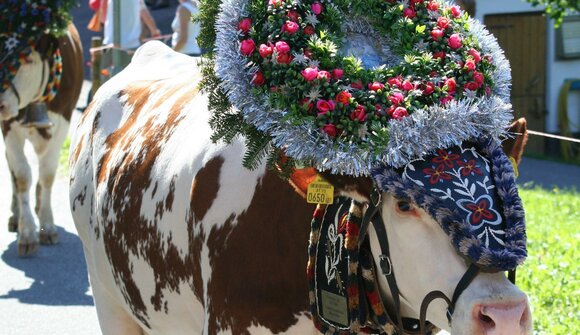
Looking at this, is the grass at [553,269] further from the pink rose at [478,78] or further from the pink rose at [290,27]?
the pink rose at [290,27]

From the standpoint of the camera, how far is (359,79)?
3113 mm

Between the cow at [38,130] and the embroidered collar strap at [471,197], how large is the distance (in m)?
5.87

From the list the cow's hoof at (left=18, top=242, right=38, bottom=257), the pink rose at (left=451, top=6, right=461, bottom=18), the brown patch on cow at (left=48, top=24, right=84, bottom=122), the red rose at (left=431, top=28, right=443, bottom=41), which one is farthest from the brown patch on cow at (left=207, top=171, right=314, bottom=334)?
the brown patch on cow at (left=48, top=24, right=84, bottom=122)

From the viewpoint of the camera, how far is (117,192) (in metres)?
4.45

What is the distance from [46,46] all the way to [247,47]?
19.3 ft

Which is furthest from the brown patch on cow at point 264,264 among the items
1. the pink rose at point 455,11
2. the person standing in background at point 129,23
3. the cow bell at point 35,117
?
the person standing in background at point 129,23

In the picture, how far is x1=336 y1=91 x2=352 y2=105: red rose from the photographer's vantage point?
3045mm

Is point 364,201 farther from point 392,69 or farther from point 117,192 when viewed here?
point 117,192

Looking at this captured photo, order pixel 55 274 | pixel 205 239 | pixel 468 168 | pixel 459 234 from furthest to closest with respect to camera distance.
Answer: pixel 55 274, pixel 205 239, pixel 468 168, pixel 459 234

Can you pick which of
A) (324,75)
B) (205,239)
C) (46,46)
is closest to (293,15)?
(324,75)

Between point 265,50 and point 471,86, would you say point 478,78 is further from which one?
point 265,50

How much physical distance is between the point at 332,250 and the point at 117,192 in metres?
1.41

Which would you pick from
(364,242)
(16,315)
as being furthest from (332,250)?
(16,315)

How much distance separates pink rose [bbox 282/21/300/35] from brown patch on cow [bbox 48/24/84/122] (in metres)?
6.08
